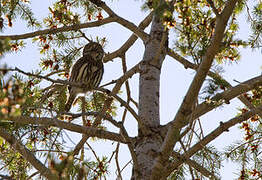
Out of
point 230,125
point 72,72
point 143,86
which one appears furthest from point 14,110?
point 72,72

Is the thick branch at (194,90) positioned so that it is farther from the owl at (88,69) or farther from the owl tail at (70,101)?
the owl tail at (70,101)

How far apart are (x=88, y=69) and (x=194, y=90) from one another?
2350mm

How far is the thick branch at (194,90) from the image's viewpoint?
1.72 m

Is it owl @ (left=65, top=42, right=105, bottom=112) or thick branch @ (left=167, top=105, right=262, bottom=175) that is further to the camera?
owl @ (left=65, top=42, right=105, bottom=112)

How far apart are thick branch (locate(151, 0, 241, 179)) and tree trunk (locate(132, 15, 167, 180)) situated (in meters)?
0.33

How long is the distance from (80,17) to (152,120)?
5.06ft

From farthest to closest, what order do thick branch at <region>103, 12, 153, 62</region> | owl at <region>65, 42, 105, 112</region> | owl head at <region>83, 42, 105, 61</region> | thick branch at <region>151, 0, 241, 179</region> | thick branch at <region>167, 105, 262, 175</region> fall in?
owl head at <region>83, 42, 105, 61</region>, owl at <region>65, 42, 105, 112</region>, thick branch at <region>103, 12, 153, 62</region>, thick branch at <region>167, 105, 262, 175</region>, thick branch at <region>151, 0, 241, 179</region>

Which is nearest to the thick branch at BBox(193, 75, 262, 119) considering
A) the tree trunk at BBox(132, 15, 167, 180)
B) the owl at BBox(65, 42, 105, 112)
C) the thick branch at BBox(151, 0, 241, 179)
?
the tree trunk at BBox(132, 15, 167, 180)

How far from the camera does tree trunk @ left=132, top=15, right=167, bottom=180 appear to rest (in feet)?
7.92

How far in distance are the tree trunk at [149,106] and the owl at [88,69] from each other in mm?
1083

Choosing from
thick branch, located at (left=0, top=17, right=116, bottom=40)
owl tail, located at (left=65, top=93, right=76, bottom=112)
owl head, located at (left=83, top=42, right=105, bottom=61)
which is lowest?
thick branch, located at (left=0, top=17, right=116, bottom=40)

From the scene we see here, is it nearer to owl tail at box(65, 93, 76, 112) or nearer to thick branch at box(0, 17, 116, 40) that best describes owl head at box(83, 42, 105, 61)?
owl tail at box(65, 93, 76, 112)

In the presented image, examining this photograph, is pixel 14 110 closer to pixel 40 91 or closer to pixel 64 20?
pixel 40 91

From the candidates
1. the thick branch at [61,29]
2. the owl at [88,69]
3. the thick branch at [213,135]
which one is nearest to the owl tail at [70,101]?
the owl at [88,69]
